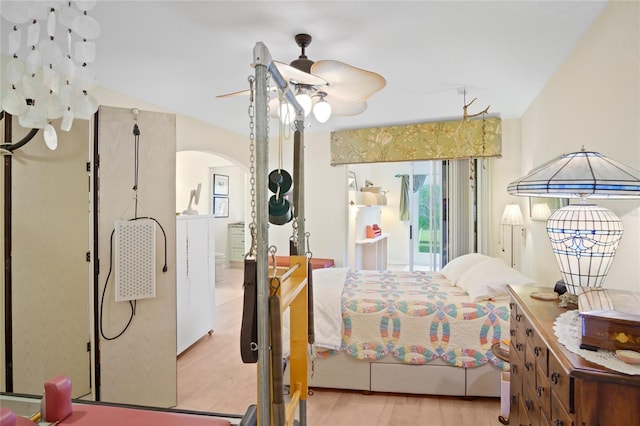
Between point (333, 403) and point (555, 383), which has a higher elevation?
point (555, 383)

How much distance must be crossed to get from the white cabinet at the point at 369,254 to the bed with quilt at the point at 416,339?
3.16 metres

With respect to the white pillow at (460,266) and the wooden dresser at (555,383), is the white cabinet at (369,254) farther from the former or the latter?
the wooden dresser at (555,383)

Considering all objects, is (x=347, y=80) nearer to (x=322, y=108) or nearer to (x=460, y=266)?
(x=322, y=108)

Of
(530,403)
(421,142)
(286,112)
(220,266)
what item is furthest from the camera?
(220,266)

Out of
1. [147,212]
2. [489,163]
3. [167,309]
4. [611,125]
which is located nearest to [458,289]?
[611,125]

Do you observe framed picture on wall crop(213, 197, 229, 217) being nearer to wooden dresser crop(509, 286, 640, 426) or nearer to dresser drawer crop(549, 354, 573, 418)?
wooden dresser crop(509, 286, 640, 426)

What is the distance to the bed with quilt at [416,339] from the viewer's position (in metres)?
2.60

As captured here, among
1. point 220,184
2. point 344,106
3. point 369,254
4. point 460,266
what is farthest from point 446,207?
point 220,184

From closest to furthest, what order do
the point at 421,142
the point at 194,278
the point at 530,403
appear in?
the point at 530,403, the point at 194,278, the point at 421,142

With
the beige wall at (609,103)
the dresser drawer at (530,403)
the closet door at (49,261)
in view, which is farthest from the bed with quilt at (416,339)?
the closet door at (49,261)

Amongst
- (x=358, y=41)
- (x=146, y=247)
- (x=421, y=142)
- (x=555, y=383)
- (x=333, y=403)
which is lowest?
(x=333, y=403)

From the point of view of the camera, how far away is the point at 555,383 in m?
1.11

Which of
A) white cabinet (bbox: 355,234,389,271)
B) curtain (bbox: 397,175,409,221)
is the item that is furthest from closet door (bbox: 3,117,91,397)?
curtain (bbox: 397,175,409,221)

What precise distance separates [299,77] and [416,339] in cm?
206
